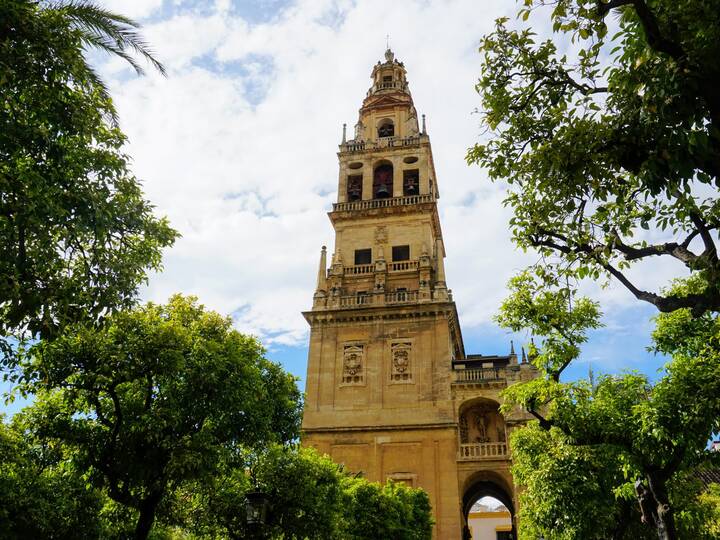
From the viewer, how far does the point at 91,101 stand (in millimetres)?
9555

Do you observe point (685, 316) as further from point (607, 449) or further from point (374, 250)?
point (374, 250)

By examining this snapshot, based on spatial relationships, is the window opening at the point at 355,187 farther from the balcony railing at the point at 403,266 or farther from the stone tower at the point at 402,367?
the balcony railing at the point at 403,266

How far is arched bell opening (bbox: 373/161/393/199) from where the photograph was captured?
3791cm

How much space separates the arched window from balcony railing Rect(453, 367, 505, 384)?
12553mm

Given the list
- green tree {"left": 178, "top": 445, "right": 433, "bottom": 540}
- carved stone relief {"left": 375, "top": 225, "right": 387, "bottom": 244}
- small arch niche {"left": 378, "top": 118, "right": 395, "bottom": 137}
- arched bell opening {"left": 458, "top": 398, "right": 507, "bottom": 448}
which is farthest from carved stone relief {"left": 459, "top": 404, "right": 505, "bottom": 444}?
small arch niche {"left": 378, "top": 118, "right": 395, "bottom": 137}

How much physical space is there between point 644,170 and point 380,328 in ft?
83.8

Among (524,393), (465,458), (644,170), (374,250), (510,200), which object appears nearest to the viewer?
(644,170)

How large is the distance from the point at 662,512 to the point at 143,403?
11241 mm

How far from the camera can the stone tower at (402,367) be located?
2873cm

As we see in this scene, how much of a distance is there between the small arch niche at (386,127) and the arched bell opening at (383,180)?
3.24m

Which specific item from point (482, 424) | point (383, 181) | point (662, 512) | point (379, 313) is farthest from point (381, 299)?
point (662, 512)

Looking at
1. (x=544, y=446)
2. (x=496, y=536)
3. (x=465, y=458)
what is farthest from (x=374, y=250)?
(x=496, y=536)

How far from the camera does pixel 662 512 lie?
12453 mm

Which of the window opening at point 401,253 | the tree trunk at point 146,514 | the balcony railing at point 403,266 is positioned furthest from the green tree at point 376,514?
the window opening at point 401,253
